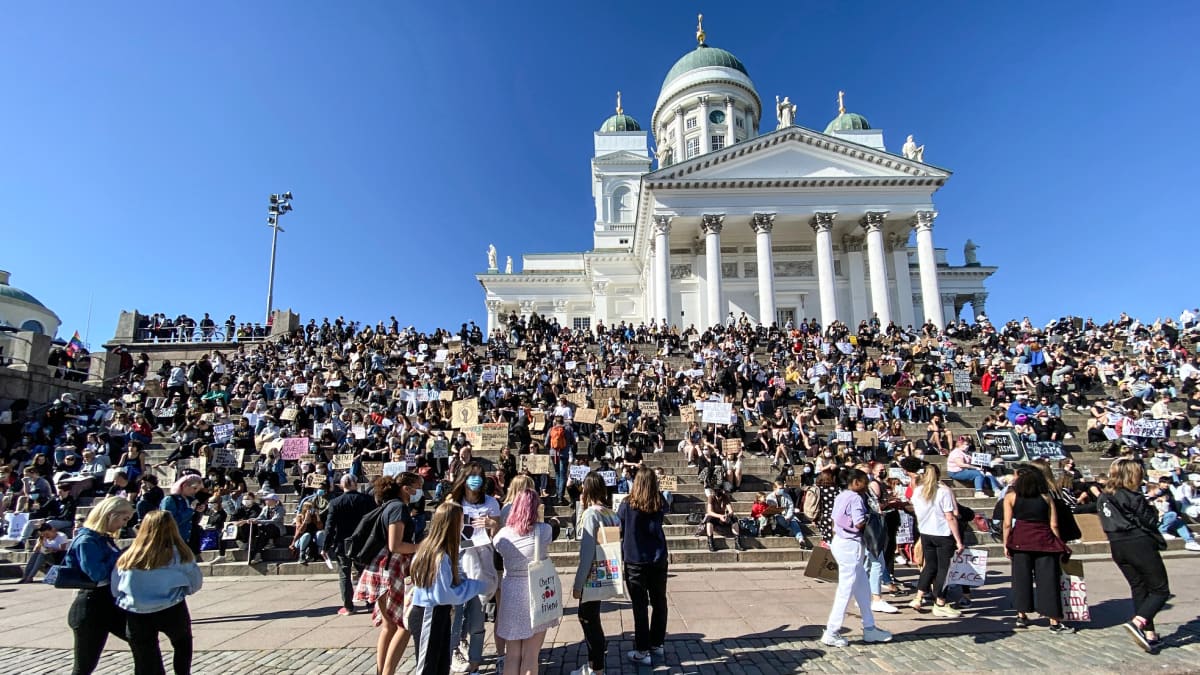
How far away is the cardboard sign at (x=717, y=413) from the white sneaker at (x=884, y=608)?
336 inches

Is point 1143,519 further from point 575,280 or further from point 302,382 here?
point 575,280

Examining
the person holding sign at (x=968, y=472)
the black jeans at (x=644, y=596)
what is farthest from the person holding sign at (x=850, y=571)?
the person holding sign at (x=968, y=472)

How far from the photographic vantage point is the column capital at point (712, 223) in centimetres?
3447

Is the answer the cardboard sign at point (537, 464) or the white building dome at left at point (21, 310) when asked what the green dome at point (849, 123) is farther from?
the white building dome at left at point (21, 310)

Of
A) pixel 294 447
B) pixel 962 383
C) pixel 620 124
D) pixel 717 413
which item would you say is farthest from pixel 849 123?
pixel 294 447

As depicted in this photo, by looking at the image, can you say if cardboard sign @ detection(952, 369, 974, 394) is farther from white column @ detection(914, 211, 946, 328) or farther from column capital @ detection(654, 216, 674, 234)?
column capital @ detection(654, 216, 674, 234)

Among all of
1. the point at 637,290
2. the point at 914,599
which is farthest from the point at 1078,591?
the point at 637,290

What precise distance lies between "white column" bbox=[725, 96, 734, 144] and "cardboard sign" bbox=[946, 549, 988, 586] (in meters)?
50.4

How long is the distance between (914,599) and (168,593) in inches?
293

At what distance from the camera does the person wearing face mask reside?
470cm

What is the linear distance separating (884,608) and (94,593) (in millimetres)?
→ 7285

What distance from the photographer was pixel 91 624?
13.7ft

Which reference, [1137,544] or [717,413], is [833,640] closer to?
[1137,544]

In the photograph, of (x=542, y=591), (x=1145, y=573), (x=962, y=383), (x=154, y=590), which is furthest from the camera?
(x=962, y=383)
